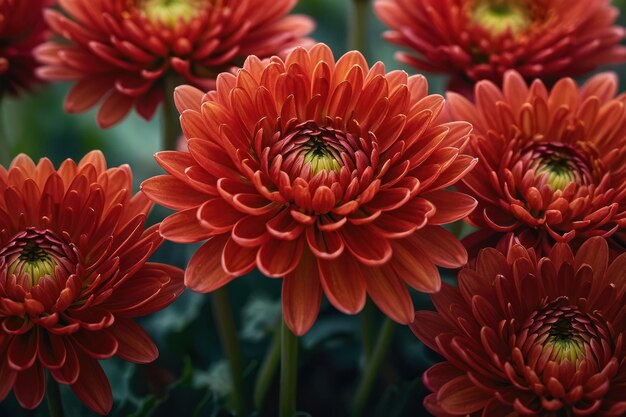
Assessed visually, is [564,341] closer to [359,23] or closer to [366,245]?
[366,245]

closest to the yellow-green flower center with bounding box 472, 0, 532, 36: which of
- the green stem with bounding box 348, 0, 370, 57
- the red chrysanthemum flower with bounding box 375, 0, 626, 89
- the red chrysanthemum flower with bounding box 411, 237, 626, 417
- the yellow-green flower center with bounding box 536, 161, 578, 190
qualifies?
the red chrysanthemum flower with bounding box 375, 0, 626, 89

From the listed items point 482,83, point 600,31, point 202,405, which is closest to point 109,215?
point 202,405

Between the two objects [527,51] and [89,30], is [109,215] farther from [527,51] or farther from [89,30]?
[527,51]

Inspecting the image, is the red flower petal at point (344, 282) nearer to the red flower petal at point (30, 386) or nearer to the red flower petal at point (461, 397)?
the red flower petal at point (461, 397)

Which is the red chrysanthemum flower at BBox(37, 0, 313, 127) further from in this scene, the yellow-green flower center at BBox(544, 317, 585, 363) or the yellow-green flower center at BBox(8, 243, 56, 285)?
the yellow-green flower center at BBox(544, 317, 585, 363)

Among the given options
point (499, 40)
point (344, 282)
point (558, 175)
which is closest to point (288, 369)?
point (344, 282)
